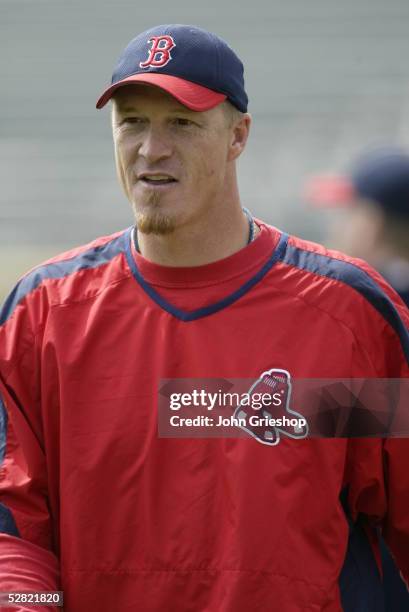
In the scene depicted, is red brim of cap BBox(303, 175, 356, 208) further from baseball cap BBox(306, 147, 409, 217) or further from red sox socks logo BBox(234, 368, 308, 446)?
red sox socks logo BBox(234, 368, 308, 446)

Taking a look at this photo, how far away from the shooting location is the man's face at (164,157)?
6.44 feet

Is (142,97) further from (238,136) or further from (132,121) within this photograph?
(238,136)

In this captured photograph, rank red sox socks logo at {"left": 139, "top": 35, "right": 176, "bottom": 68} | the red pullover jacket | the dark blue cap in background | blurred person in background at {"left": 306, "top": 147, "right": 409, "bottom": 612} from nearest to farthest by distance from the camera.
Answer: the red pullover jacket → red sox socks logo at {"left": 139, "top": 35, "right": 176, "bottom": 68} → blurred person in background at {"left": 306, "top": 147, "right": 409, "bottom": 612} → the dark blue cap in background

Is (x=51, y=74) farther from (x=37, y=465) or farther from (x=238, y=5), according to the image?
(x=37, y=465)

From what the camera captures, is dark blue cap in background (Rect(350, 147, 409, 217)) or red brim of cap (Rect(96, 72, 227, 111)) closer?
red brim of cap (Rect(96, 72, 227, 111))

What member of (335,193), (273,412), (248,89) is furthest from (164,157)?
(248,89)

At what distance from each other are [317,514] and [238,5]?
527 cm

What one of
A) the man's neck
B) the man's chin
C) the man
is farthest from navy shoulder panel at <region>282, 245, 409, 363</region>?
the man's chin

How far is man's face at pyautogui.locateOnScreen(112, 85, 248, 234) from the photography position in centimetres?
196

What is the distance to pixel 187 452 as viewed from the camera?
1939mm

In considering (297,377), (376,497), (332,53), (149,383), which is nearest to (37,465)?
(149,383)

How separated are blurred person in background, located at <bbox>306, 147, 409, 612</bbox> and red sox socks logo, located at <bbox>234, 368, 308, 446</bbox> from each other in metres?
0.58

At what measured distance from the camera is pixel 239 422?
1.99 m

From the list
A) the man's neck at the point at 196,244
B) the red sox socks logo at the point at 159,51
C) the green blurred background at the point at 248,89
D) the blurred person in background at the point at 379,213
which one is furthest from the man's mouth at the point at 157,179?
the green blurred background at the point at 248,89
